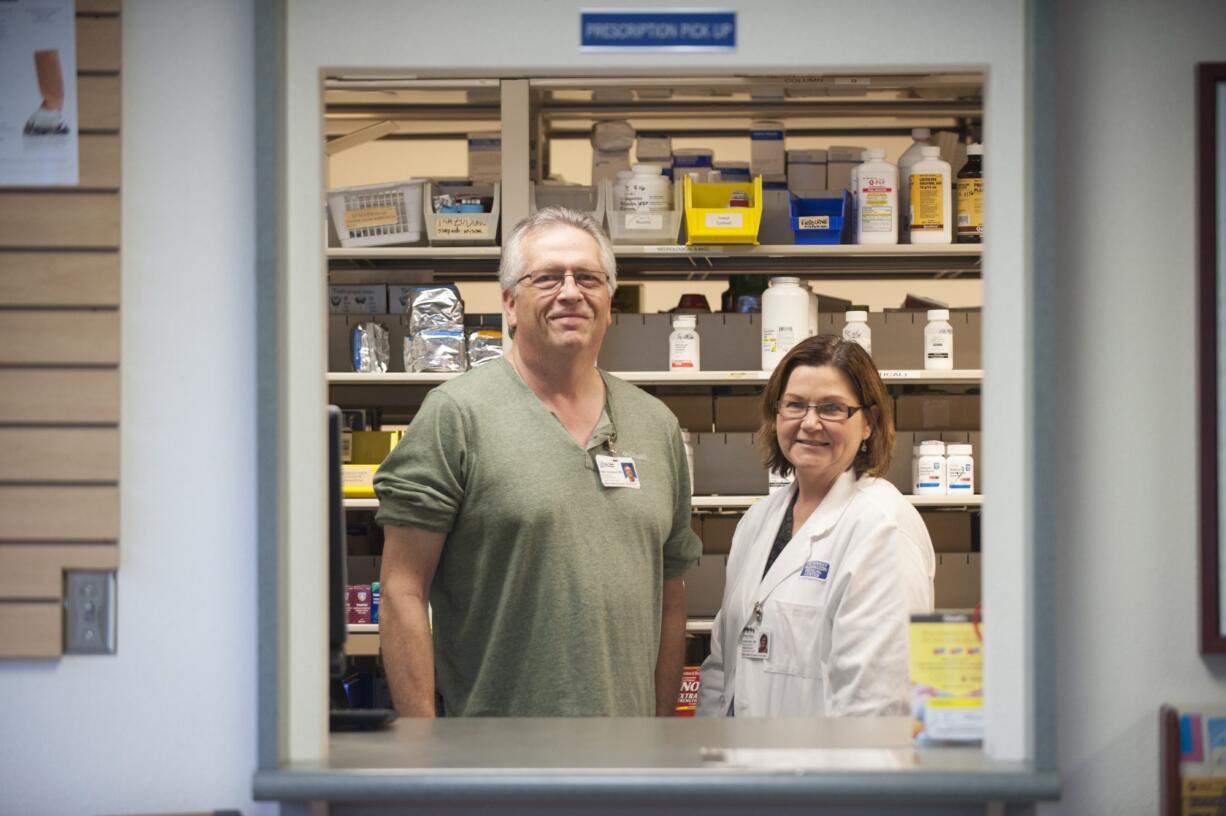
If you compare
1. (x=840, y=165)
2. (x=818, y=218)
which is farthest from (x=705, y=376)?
(x=840, y=165)

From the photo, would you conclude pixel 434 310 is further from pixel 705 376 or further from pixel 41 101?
pixel 41 101

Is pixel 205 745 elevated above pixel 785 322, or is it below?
below

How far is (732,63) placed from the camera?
5.36 feet

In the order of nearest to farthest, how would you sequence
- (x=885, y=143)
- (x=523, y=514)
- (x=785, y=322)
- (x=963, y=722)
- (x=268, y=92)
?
(x=268, y=92) → (x=963, y=722) → (x=523, y=514) → (x=785, y=322) → (x=885, y=143)

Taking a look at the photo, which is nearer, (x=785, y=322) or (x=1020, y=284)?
(x=1020, y=284)

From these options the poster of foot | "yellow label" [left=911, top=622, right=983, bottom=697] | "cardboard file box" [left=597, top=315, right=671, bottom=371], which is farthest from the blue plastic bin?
the poster of foot

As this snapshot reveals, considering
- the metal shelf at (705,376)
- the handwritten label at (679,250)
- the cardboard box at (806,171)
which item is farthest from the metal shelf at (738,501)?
the cardboard box at (806,171)

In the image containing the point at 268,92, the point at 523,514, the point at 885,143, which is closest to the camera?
the point at 268,92

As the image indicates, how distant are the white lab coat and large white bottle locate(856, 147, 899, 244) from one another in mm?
1466

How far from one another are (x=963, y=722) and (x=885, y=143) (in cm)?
463

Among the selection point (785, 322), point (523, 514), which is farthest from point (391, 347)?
point (523, 514)

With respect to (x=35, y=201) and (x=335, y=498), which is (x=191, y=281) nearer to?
(x=35, y=201)

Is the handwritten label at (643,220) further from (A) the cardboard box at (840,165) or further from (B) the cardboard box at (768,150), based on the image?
(A) the cardboard box at (840,165)

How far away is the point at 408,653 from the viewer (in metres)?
2.44
